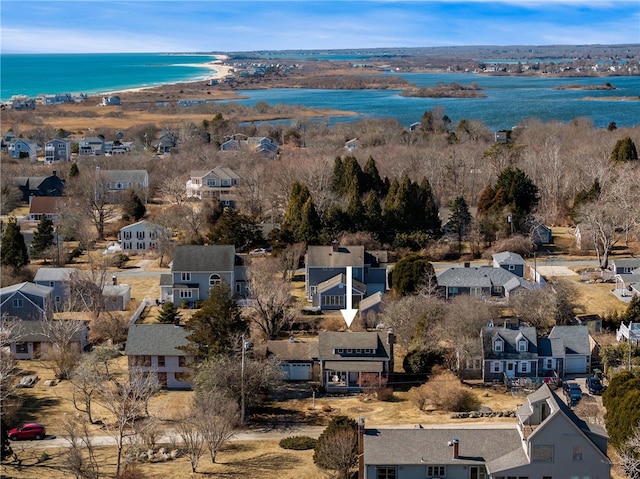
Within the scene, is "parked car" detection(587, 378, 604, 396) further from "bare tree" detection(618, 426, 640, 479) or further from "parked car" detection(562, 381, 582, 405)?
"bare tree" detection(618, 426, 640, 479)

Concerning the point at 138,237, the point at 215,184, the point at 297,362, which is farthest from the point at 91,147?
the point at 297,362

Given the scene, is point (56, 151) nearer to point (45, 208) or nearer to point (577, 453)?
point (45, 208)

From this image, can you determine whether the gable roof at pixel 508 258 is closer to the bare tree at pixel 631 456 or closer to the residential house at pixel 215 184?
the bare tree at pixel 631 456

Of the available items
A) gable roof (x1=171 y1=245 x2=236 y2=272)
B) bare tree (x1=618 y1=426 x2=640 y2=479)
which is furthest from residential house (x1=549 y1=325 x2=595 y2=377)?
gable roof (x1=171 y1=245 x2=236 y2=272)

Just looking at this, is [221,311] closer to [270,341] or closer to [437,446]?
[270,341]

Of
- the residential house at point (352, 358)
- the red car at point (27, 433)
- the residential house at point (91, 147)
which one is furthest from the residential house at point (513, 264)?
the residential house at point (91, 147)

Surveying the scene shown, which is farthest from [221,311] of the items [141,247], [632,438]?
[141,247]
